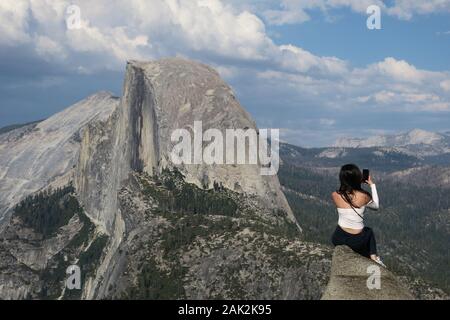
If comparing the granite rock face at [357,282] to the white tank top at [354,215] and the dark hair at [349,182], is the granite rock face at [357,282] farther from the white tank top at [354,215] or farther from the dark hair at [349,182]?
the dark hair at [349,182]

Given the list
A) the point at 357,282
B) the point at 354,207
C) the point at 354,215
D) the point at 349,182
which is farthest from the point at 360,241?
the point at 349,182

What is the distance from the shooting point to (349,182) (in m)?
23.8

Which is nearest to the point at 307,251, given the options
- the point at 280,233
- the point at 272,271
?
the point at 272,271

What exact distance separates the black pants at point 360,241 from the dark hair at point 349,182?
3.97 ft

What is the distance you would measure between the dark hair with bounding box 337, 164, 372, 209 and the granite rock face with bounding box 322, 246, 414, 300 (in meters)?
2.12

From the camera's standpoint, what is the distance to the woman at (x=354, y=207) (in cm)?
2373

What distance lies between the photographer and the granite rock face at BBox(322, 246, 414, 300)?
23.8 m

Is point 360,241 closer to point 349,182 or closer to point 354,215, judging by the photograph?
point 354,215

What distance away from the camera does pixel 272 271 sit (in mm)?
153875

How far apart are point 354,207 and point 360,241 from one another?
4.63 ft
